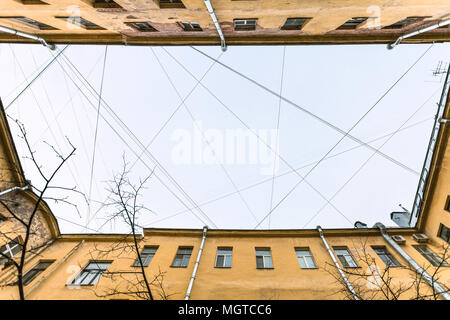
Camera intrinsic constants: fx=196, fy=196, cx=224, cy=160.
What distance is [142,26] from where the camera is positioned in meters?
11.0

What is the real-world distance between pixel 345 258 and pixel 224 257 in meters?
6.48

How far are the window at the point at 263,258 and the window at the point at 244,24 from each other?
12.5 m

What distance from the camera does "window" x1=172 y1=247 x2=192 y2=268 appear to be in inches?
408

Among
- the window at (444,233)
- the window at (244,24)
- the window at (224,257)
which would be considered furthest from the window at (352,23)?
the window at (224,257)

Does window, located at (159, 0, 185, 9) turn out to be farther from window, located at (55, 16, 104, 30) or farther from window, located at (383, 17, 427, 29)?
window, located at (383, 17, 427, 29)

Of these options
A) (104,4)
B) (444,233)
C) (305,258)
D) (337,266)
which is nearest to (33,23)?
(104,4)

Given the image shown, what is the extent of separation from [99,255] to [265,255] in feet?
30.1

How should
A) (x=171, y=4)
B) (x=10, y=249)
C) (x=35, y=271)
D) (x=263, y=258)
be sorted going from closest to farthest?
(x=171, y=4)
(x=10, y=249)
(x=35, y=271)
(x=263, y=258)

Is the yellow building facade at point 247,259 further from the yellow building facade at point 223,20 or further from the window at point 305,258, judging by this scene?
the yellow building facade at point 223,20

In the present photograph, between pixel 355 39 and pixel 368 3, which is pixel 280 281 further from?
pixel 355 39

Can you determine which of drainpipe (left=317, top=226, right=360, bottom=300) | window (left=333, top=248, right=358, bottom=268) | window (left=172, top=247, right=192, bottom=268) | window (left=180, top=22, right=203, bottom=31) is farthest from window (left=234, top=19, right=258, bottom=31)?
window (left=333, top=248, right=358, bottom=268)

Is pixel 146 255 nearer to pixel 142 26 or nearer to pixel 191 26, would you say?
pixel 142 26

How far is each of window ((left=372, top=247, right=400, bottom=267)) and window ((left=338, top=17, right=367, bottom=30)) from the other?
41.0 feet

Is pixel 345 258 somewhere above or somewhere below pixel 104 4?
below
